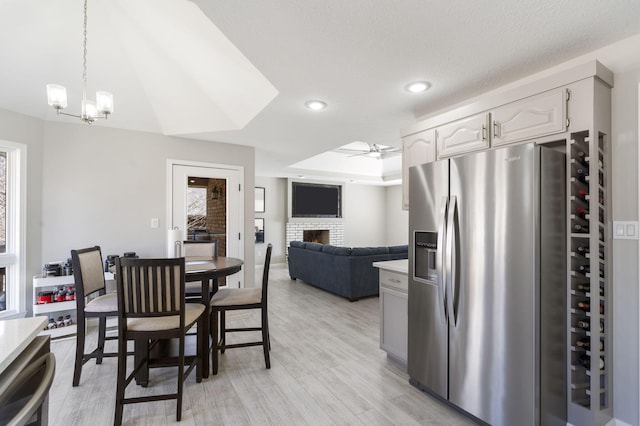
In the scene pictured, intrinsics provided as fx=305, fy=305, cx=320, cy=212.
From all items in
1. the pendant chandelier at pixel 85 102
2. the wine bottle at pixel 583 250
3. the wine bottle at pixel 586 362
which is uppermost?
the pendant chandelier at pixel 85 102

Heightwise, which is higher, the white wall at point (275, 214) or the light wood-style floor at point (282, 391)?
the white wall at point (275, 214)

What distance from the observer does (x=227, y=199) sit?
4.36 m

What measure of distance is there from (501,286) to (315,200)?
6.84m

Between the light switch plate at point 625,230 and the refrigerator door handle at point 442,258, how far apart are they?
38.5 inches

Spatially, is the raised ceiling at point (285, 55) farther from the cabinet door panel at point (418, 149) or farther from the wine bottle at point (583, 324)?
the wine bottle at point (583, 324)

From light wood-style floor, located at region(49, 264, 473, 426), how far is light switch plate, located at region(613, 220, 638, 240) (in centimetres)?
149

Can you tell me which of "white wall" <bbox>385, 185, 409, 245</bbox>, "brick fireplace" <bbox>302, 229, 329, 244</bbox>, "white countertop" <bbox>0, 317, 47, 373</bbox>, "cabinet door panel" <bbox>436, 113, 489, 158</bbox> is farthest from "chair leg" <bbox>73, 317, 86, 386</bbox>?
"white wall" <bbox>385, 185, 409, 245</bbox>

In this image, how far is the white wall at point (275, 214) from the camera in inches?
311

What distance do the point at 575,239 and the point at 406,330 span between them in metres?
1.39

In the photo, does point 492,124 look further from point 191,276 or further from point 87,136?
point 87,136

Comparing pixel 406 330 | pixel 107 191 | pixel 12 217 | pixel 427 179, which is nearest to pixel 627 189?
pixel 427 179

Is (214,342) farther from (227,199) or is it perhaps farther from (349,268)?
(349,268)

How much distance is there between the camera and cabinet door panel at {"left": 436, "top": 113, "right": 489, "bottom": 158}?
7.41 ft

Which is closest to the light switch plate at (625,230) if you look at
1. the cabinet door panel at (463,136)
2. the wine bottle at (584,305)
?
the wine bottle at (584,305)
